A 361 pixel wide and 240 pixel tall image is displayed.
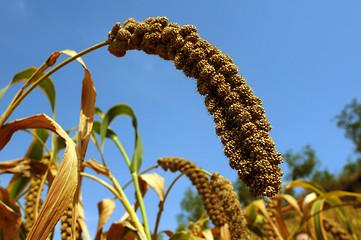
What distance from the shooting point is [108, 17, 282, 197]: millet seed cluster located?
3.38ft

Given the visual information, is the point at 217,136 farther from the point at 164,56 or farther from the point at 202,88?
the point at 164,56

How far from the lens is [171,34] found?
55.9 inches

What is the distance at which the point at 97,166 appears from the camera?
2.45m

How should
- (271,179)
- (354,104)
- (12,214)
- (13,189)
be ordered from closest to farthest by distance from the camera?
(271,179) < (12,214) < (13,189) < (354,104)

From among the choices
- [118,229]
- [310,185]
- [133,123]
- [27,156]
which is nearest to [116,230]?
[118,229]

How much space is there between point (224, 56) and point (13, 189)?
2.40 metres

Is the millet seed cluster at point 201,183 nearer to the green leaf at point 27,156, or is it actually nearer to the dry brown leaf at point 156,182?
the dry brown leaf at point 156,182

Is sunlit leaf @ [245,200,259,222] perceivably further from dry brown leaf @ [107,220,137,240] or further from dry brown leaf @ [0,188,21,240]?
dry brown leaf @ [0,188,21,240]

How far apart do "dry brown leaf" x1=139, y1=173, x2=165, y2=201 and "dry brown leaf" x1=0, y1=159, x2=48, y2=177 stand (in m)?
0.79

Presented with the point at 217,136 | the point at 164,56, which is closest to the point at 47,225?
the point at 217,136

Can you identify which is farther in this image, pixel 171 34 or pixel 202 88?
pixel 171 34

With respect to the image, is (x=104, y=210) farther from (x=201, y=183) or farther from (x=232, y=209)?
(x=232, y=209)

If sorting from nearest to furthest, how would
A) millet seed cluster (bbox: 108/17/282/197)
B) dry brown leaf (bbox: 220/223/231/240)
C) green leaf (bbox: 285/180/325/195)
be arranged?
millet seed cluster (bbox: 108/17/282/197) < dry brown leaf (bbox: 220/223/231/240) < green leaf (bbox: 285/180/325/195)

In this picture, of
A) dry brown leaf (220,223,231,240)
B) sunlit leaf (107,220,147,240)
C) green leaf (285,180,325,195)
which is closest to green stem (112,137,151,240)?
sunlit leaf (107,220,147,240)
